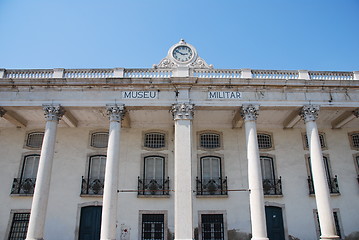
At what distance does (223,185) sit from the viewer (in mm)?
18250

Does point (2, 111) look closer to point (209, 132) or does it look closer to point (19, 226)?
point (19, 226)

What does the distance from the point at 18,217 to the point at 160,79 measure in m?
11.7

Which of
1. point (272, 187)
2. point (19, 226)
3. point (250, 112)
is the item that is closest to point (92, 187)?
point (19, 226)

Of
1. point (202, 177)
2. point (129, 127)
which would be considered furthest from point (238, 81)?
point (129, 127)

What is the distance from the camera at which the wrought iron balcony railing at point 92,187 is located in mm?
17938

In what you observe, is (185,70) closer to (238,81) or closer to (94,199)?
(238,81)

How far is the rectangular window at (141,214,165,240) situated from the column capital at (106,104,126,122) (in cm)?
616

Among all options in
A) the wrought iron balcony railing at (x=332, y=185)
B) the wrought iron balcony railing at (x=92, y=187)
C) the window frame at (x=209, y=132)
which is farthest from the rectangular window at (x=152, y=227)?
the wrought iron balcony railing at (x=332, y=185)

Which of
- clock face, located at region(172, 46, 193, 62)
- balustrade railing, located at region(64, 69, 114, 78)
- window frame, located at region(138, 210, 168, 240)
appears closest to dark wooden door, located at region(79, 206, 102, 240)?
window frame, located at region(138, 210, 168, 240)

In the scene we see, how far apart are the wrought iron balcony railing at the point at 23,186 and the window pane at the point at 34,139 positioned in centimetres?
227

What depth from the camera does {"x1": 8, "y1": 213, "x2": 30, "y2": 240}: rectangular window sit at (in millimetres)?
17391

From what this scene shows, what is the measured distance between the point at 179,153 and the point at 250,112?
4361 mm

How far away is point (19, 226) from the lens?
17547mm

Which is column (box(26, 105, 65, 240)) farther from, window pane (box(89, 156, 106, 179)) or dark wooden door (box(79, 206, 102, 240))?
window pane (box(89, 156, 106, 179))
